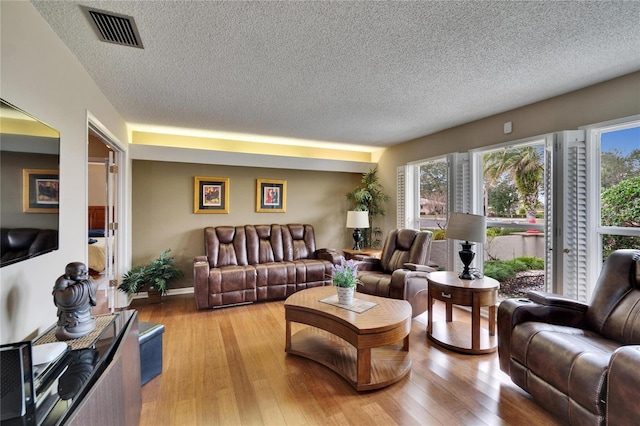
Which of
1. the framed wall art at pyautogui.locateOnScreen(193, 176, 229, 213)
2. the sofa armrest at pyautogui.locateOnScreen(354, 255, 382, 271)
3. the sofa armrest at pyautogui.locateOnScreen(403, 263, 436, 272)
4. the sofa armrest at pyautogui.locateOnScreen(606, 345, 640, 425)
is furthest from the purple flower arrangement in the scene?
the framed wall art at pyautogui.locateOnScreen(193, 176, 229, 213)

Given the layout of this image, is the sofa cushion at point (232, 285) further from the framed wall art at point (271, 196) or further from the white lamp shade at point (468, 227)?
the white lamp shade at point (468, 227)

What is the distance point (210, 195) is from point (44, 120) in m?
3.17

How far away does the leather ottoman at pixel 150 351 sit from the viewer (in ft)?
7.19

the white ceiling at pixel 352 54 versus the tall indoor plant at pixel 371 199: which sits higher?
the white ceiling at pixel 352 54

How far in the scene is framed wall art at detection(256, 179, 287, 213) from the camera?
5121 mm

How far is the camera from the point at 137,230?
173 inches

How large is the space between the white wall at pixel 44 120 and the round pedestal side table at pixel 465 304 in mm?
2985

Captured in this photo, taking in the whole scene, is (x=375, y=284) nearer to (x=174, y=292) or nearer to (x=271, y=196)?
(x=271, y=196)

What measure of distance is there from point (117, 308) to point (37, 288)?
2.59 meters

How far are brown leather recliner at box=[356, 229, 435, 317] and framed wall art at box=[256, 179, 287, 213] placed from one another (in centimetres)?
178

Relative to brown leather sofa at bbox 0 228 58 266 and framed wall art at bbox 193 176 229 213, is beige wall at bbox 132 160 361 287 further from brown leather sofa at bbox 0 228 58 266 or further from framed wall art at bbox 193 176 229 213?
brown leather sofa at bbox 0 228 58 266

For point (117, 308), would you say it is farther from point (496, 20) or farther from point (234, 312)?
point (496, 20)

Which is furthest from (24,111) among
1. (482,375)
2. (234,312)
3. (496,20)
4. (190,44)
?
(482,375)

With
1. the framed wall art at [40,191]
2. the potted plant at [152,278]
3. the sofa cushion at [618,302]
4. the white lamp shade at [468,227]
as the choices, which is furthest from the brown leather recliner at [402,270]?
the framed wall art at [40,191]
